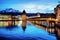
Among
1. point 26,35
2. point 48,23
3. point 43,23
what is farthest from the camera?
point 43,23

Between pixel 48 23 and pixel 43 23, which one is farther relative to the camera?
pixel 43 23

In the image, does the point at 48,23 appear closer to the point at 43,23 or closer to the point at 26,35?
the point at 43,23

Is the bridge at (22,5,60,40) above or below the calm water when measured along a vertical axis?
above

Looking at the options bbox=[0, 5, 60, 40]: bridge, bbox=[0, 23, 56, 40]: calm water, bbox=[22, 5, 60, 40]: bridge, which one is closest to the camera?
bbox=[0, 23, 56, 40]: calm water

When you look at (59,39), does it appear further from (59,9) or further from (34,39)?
(59,9)

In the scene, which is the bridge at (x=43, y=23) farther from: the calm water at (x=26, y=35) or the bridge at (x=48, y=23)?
the calm water at (x=26, y=35)

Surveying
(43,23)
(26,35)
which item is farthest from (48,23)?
(26,35)

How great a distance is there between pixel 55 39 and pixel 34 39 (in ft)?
1.74

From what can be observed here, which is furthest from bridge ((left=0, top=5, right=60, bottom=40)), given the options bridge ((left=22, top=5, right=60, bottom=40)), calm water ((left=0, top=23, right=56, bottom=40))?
calm water ((left=0, top=23, right=56, bottom=40))

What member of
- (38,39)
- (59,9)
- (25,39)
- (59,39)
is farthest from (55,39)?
(59,9)

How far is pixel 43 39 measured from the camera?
398 centimetres

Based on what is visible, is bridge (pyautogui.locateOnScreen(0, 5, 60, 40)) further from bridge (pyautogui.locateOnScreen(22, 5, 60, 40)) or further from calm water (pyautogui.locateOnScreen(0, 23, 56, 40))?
calm water (pyautogui.locateOnScreen(0, 23, 56, 40))

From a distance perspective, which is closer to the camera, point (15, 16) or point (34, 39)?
point (34, 39)

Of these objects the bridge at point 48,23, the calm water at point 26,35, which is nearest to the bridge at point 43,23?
the bridge at point 48,23
